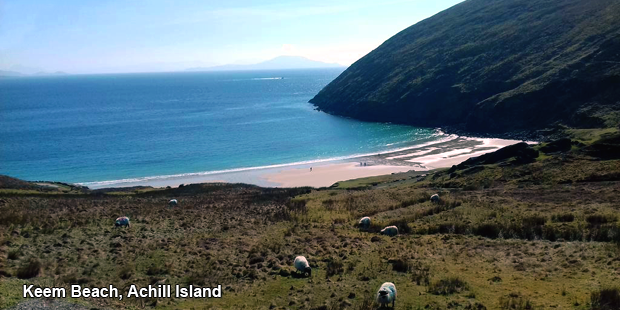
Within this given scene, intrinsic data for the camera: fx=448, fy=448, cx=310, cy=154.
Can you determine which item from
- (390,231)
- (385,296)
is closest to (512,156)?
(390,231)

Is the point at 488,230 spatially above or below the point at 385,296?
below

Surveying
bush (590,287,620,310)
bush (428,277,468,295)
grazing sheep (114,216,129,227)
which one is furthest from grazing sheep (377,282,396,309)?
grazing sheep (114,216,129,227)

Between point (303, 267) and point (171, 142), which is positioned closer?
point (303, 267)

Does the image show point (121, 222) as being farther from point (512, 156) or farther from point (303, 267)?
point (512, 156)

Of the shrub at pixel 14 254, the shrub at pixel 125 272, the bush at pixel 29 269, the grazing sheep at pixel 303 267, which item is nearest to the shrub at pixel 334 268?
the grazing sheep at pixel 303 267

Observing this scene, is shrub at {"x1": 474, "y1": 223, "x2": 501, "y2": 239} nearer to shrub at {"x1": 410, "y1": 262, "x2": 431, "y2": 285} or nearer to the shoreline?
shrub at {"x1": 410, "y1": 262, "x2": 431, "y2": 285}

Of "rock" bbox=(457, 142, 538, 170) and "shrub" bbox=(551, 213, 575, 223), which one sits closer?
"shrub" bbox=(551, 213, 575, 223)

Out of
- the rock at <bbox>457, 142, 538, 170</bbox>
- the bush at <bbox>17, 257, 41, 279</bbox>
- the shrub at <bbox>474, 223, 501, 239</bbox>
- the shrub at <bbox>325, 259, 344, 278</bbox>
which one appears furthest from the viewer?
the rock at <bbox>457, 142, 538, 170</bbox>
